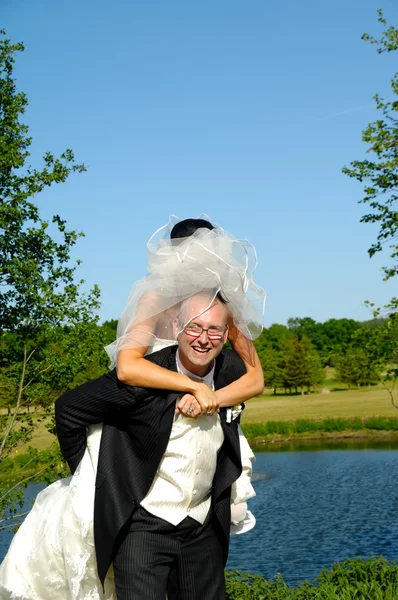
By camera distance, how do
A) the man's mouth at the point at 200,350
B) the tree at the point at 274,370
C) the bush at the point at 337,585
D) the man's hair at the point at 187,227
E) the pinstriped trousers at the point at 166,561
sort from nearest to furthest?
1. the pinstriped trousers at the point at 166,561
2. the man's mouth at the point at 200,350
3. the man's hair at the point at 187,227
4. the bush at the point at 337,585
5. the tree at the point at 274,370

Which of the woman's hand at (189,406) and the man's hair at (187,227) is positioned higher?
the man's hair at (187,227)

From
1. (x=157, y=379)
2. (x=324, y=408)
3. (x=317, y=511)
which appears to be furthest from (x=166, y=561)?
(x=324, y=408)

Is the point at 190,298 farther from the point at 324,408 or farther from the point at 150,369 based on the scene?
the point at 324,408

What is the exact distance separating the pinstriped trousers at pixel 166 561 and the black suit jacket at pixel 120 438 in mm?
62

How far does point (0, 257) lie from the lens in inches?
345

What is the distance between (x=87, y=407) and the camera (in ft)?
9.44

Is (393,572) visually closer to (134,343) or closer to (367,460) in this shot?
(134,343)

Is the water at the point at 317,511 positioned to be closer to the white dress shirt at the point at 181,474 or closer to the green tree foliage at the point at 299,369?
the white dress shirt at the point at 181,474

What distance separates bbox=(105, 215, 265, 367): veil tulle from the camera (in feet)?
9.62

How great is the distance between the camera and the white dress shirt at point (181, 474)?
283 centimetres

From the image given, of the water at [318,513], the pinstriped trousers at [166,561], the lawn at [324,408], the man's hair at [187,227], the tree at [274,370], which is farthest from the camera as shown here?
the tree at [274,370]

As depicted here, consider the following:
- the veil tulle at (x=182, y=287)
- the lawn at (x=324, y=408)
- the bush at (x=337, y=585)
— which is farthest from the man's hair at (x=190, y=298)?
the lawn at (x=324, y=408)

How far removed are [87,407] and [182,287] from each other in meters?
0.61

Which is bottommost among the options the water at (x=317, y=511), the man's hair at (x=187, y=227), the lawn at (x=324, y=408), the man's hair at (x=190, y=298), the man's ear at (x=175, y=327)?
the water at (x=317, y=511)
